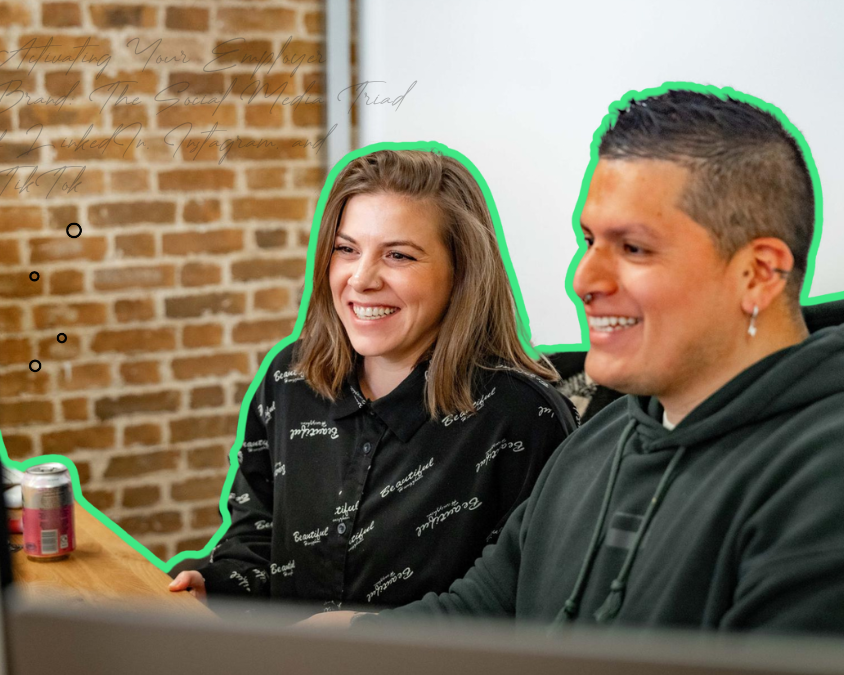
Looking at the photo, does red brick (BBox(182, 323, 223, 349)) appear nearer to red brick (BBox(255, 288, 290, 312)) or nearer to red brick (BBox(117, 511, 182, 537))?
red brick (BBox(255, 288, 290, 312))

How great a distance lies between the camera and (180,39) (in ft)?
5.69

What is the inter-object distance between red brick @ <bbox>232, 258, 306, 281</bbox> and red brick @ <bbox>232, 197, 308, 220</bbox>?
88 millimetres

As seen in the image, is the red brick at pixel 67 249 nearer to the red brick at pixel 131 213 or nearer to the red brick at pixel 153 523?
the red brick at pixel 131 213

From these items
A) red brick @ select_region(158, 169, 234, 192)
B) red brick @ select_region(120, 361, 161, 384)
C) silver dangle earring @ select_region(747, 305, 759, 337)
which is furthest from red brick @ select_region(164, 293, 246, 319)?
silver dangle earring @ select_region(747, 305, 759, 337)

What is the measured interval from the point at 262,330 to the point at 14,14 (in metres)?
0.74

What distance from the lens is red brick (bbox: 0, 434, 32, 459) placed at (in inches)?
69.1

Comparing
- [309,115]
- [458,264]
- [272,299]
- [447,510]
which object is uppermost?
[309,115]

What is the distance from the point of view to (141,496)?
1.91m

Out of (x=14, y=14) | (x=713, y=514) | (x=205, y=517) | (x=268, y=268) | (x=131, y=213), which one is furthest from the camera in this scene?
(x=205, y=517)

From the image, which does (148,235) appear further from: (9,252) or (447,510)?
(447,510)

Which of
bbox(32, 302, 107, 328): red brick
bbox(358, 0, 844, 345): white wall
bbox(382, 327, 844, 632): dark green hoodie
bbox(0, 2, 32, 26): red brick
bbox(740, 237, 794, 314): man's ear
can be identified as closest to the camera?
bbox(382, 327, 844, 632): dark green hoodie

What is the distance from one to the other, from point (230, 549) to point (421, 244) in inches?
21.4

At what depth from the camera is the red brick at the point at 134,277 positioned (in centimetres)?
178

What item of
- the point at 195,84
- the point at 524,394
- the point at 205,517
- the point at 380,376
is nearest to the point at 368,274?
the point at 380,376
